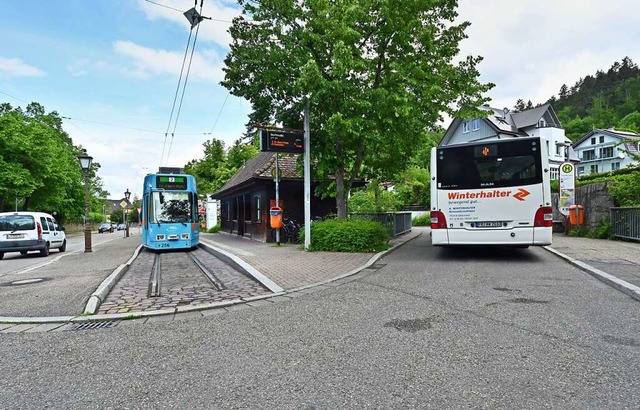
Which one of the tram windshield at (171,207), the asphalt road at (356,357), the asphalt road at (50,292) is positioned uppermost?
the tram windshield at (171,207)

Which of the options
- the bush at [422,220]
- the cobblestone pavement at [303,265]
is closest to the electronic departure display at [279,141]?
the cobblestone pavement at [303,265]

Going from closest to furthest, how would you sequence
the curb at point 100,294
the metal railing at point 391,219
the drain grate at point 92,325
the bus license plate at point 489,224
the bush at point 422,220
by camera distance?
the drain grate at point 92,325, the curb at point 100,294, the bus license plate at point 489,224, the metal railing at point 391,219, the bush at point 422,220

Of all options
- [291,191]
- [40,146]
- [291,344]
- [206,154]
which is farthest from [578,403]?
[206,154]

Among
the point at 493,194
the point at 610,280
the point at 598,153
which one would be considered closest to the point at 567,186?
the point at 493,194

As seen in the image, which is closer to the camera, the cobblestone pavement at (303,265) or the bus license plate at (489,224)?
the cobblestone pavement at (303,265)

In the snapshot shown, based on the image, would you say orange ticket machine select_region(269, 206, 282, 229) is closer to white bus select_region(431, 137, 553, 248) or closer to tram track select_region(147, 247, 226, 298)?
tram track select_region(147, 247, 226, 298)

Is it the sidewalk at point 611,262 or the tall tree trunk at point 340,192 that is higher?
the tall tree trunk at point 340,192

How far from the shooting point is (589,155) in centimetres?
6475

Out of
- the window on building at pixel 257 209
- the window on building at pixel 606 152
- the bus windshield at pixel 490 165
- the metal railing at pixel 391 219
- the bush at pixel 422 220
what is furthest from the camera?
the window on building at pixel 606 152

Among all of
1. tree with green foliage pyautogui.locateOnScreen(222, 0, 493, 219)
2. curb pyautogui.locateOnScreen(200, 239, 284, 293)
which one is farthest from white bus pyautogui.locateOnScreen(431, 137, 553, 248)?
curb pyautogui.locateOnScreen(200, 239, 284, 293)

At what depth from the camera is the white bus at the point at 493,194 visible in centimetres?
930

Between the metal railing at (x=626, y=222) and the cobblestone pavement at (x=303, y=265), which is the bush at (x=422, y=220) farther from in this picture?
the cobblestone pavement at (x=303, y=265)

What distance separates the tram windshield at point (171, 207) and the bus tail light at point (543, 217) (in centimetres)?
1228

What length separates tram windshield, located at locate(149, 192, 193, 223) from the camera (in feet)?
48.8
